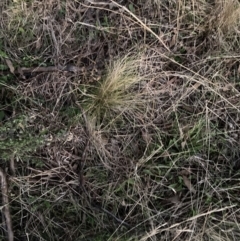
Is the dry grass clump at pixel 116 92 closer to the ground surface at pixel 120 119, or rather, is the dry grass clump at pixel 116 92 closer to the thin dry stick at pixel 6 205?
the ground surface at pixel 120 119

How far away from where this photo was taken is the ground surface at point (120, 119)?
7.32 ft

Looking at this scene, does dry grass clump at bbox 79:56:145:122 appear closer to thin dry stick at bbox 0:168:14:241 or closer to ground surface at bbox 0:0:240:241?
ground surface at bbox 0:0:240:241

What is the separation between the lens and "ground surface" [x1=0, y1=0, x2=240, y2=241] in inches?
87.9

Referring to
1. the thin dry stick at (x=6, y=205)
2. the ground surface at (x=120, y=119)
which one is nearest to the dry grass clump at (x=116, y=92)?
the ground surface at (x=120, y=119)

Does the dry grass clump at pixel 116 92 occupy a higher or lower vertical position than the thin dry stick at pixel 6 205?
higher

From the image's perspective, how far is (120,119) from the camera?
90.8 inches

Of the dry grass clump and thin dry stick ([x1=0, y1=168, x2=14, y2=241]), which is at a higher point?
the dry grass clump

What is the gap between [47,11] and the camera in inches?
92.3

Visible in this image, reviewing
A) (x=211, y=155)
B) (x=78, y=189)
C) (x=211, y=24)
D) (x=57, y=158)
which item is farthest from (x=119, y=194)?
(x=211, y=24)

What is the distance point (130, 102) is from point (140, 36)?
0.34 meters

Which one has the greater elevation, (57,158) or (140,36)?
(140,36)

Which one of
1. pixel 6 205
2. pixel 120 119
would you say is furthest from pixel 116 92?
pixel 6 205

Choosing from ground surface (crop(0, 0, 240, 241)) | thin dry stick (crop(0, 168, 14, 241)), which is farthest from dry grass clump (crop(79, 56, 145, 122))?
thin dry stick (crop(0, 168, 14, 241))

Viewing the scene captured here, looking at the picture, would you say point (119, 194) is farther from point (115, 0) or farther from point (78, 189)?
point (115, 0)
